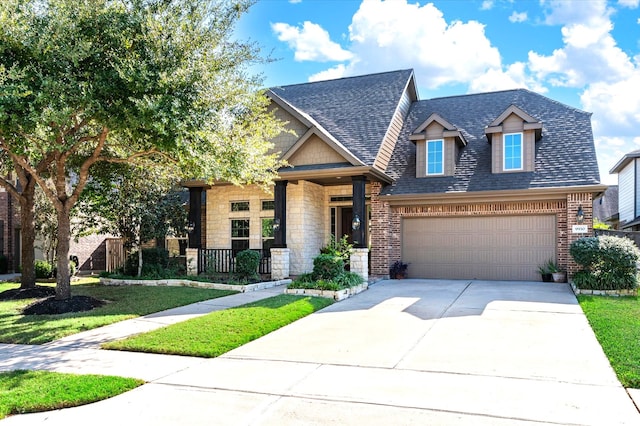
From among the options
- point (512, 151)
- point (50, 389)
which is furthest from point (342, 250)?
point (50, 389)

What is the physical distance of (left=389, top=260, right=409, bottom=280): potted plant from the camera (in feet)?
52.7

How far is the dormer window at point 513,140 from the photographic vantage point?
50.3ft

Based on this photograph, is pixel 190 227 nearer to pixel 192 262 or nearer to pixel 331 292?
pixel 192 262

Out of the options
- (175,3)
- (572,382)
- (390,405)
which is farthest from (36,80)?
(572,382)

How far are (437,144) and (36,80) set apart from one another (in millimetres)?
11686

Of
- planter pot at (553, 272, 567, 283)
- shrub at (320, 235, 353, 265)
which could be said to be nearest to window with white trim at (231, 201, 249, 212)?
shrub at (320, 235, 353, 265)

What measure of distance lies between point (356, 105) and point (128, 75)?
11368mm

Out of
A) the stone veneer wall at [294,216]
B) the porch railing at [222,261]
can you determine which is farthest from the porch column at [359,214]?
the porch railing at [222,261]

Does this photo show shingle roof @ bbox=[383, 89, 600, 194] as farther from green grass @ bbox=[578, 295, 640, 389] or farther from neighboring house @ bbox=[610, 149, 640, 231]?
neighboring house @ bbox=[610, 149, 640, 231]

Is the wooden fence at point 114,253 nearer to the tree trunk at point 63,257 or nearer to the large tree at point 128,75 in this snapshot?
the tree trunk at point 63,257

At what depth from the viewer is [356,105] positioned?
18969 mm

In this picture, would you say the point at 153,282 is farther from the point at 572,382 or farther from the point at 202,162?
the point at 572,382

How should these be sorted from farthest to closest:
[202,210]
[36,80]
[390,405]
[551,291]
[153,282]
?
[202,210] < [153,282] < [551,291] < [36,80] < [390,405]

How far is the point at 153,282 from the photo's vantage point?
15.2 m
